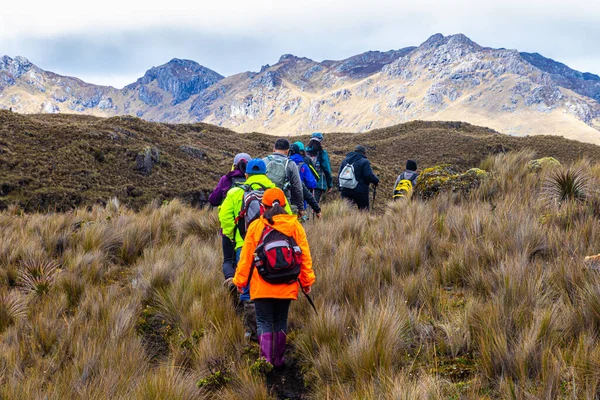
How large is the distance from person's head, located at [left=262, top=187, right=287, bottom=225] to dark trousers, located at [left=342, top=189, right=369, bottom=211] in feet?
18.6

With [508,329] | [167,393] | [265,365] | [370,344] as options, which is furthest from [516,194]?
[167,393]

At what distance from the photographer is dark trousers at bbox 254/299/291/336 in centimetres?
359

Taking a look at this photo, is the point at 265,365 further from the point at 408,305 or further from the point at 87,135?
the point at 87,135

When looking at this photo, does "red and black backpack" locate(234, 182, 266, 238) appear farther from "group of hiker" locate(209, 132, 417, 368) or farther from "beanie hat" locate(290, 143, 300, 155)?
"beanie hat" locate(290, 143, 300, 155)

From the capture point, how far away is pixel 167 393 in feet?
8.47

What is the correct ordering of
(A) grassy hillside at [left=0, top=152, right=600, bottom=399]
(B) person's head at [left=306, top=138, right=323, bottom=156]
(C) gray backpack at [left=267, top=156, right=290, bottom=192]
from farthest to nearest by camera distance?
(B) person's head at [left=306, top=138, right=323, bottom=156] < (C) gray backpack at [left=267, top=156, right=290, bottom=192] < (A) grassy hillside at [left=0, top=152, right=600, bottom=399]

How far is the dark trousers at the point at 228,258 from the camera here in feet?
16.8

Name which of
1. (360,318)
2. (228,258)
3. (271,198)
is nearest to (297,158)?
(228,258)

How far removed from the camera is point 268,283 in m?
3.48

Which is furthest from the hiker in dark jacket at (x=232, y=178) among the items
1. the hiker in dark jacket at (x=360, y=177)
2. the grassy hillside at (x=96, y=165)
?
the grassy hillside at (x=96, y=165)

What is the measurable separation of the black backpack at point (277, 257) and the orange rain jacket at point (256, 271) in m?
0.06

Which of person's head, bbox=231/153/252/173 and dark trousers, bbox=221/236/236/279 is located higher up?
person's head, bbox=231/153/252/173

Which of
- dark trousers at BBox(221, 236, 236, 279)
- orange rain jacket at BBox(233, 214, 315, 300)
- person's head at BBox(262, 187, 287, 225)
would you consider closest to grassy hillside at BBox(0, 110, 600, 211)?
dark trousers at BBox(221, 236, 236, 279)

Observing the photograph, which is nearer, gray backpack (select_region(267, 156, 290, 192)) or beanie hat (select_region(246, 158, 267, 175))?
beanie hat (select_region(246, 158, 267, 175))
